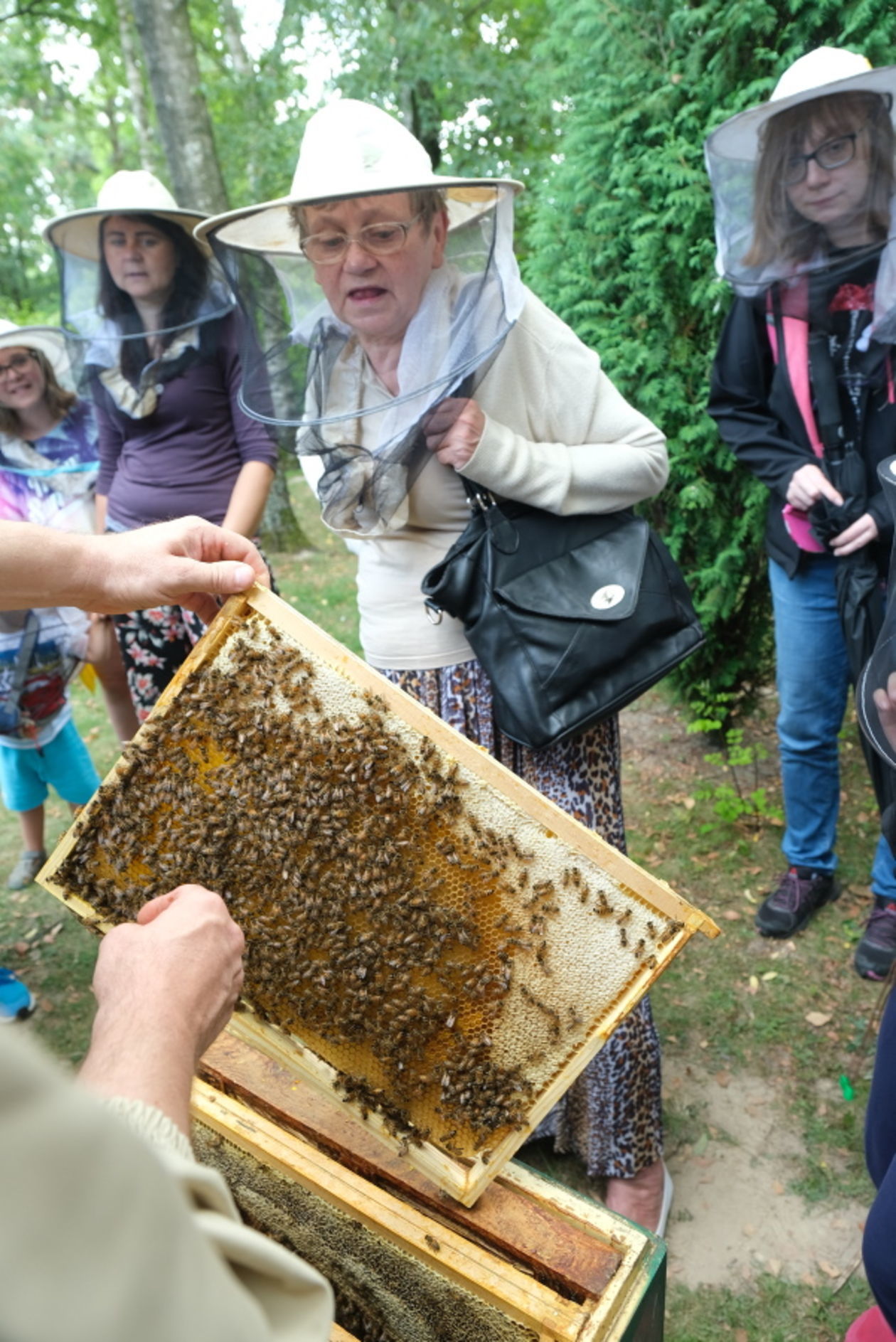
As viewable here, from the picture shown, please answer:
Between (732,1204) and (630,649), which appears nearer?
(630,649)

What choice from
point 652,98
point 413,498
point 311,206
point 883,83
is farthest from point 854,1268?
point 652,98

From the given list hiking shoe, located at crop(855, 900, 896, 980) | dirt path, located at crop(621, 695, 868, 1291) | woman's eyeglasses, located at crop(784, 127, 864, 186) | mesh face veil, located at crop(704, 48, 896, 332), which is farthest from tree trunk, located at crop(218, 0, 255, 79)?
dirt path, located at crop(621, 695, 868, 1291)

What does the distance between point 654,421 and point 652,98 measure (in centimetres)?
147

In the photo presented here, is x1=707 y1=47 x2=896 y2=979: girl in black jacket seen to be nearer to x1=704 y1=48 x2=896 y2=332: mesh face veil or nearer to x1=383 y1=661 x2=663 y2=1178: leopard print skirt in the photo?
x1=704 y1=48 x2=896 y2=332: mesh face veil

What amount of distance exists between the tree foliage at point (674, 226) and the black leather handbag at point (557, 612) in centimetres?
227

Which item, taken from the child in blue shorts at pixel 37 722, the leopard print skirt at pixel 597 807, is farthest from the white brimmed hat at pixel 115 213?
the leopard print skirt at pixel 597 807

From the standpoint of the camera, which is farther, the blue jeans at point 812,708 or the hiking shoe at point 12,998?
the hiking shoe at point 12,998

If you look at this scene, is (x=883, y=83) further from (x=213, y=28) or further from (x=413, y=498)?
(x=213, y=28)

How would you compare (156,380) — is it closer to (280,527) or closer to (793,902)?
(793,902)

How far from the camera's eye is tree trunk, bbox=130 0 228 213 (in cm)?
798

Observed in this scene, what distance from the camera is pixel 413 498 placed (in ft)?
8.36

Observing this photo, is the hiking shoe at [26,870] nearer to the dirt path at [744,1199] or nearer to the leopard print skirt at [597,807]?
the leopard print skirt at [597,807]

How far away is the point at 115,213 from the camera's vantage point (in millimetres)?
3512

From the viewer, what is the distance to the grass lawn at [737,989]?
2.69 m
